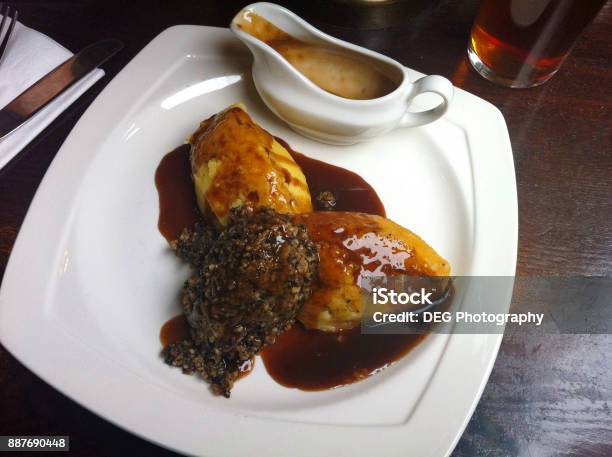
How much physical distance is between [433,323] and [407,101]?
0.70 metres

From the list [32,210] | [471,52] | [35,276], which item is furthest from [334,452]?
[471,52]

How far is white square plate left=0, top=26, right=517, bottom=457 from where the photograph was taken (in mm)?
1106

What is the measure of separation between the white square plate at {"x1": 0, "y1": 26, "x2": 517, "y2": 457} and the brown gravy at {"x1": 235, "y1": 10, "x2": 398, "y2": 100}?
0.56 feet

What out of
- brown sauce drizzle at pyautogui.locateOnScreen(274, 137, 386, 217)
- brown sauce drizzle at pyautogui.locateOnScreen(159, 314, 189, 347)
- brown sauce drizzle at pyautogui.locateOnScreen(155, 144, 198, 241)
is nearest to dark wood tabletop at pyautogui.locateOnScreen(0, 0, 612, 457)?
brown sauce drizzle at pyautogui.locateOnScreen(159, 314, 189, 347)

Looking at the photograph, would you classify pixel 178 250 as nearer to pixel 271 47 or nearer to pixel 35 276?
pixel 35 276

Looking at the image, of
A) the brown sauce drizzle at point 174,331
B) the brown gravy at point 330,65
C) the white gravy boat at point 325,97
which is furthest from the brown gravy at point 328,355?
the brown gravy at point 330,65

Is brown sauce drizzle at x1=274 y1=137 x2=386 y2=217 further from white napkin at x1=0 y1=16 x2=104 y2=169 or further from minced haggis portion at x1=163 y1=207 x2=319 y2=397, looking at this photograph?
Result: white napkin at x1=0 y1=16 x2=104 y2=169

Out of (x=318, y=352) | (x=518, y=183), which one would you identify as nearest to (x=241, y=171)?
(x=318, y=352)

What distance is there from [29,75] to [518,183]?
1660mm

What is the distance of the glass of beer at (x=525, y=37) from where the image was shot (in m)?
1.62

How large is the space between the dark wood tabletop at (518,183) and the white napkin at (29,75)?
0.06 meters

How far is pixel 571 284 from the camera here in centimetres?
151

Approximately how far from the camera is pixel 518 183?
1.72m

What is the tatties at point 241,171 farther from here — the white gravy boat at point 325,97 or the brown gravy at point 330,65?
the brown gravy at point 330,65
